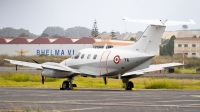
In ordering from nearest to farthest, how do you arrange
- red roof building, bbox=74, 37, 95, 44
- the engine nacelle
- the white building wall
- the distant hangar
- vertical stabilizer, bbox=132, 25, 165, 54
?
vertical stabilizer, bbox=132, 25, 165, 54 < the engine nacelle < red roof building, bbox=74, 37, 95, 44 < the distant hangar < the white building wall

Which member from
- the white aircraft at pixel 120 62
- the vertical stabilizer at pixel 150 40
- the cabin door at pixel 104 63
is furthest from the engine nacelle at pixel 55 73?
the vertical stabilizer at pixel 150 40

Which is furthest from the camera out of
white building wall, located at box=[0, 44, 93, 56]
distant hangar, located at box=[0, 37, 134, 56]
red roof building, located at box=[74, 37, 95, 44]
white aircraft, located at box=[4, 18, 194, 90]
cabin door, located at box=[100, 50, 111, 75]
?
white building wall, located at box=[0, 44, 93, 56]

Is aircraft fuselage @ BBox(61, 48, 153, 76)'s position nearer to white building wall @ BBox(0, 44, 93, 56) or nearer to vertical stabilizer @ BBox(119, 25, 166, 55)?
vertical stabilizer @ BBox(119, 25, 166, 55)

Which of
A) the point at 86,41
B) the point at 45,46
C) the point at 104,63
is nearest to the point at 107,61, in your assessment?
the point at 104,63

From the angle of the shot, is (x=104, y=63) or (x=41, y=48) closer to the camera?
(x=104, y=63)

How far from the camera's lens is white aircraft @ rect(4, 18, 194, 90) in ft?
133

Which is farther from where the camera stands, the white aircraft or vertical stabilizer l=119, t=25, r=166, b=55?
vertical stabilizer l=119, t=25, r=166, b=55

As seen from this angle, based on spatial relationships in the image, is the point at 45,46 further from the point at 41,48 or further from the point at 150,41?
the point at 150,41

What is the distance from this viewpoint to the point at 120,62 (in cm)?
4059

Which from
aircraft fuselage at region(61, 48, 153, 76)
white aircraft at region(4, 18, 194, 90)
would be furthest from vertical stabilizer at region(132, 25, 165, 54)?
aircraft fuselage at region(61, 48, 153, 76)

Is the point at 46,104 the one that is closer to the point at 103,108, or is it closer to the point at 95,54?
the point at 103,108

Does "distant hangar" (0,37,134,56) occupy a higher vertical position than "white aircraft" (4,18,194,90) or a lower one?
higher

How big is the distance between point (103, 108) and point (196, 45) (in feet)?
537

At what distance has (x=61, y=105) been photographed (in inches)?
1005
